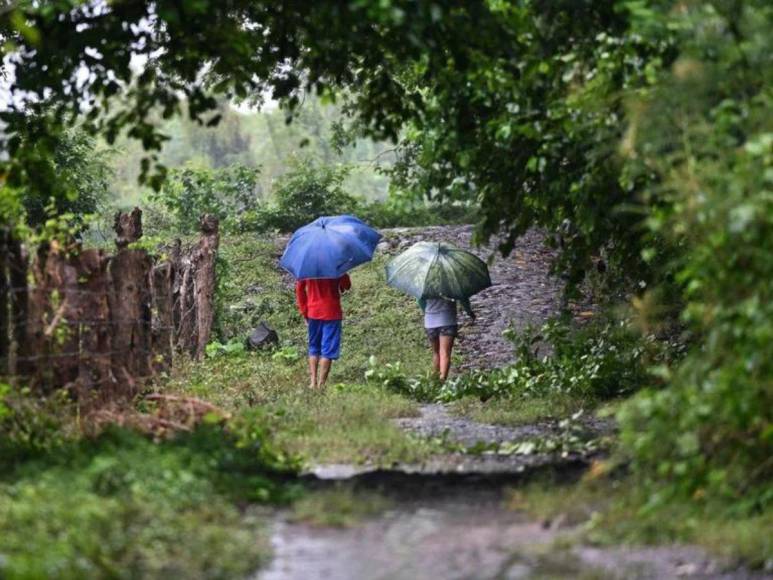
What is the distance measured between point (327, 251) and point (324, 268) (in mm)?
197

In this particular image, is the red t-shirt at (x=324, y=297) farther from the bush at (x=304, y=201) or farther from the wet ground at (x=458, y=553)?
the bush at (x=304, y=201)

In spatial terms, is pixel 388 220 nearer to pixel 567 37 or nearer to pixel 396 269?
pixel 396 269

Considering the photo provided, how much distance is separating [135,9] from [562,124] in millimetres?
3358

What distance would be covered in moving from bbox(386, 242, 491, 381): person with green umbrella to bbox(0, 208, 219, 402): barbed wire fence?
3217mm

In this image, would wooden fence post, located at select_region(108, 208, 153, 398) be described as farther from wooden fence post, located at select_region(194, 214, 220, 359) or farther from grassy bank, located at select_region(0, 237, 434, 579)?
wooden fence post, located at select_region(194, 214, 220, 359)

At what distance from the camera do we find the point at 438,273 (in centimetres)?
1638

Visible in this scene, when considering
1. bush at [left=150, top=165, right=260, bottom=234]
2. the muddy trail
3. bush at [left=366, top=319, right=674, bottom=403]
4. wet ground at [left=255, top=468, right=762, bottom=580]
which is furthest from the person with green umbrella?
bush at [left=150, top=165, right=260, bottom=234]

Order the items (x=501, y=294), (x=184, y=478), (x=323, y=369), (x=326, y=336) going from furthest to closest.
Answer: (x=501, y=294)
(x=323, y=369)
(x=326, y=336)
(x=184, y=478)

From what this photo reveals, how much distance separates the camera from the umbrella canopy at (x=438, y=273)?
16297mm

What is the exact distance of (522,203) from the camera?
13.3 m

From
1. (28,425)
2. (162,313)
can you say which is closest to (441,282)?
(162,313)

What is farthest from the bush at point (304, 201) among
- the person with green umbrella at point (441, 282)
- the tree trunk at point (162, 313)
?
the tree trunk at point (162, 313)

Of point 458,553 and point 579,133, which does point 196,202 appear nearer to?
point 579,133

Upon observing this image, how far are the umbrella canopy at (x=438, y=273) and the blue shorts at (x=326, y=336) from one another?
1.30 metres
